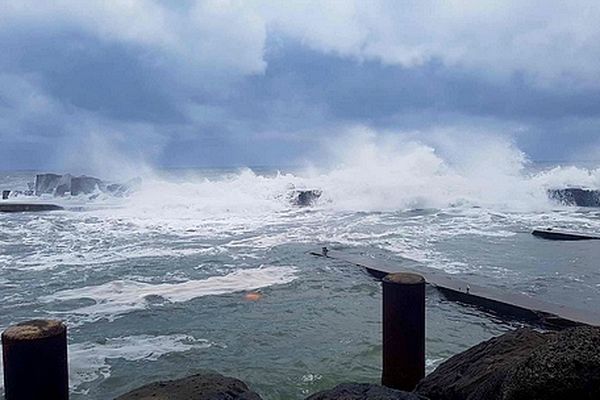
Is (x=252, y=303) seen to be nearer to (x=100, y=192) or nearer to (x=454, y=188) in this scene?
(x=454, y=188)

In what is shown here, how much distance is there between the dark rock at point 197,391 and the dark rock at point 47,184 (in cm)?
4262

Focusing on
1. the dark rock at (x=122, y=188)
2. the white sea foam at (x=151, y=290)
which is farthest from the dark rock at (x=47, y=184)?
the white sea foam at (x=151, y=290)

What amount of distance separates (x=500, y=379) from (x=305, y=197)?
25.5 metres

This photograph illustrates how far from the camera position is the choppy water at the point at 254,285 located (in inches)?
228

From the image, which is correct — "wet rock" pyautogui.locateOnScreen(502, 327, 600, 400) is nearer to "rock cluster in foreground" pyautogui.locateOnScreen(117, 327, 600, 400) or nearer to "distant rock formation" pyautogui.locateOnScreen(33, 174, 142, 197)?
"rock cluster in foreground" pyautogui.locateOnScreen(117, 327, 600, 400)

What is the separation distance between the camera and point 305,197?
28.4 m

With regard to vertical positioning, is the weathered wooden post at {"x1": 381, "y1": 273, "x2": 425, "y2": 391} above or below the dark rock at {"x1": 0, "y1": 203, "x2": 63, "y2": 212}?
below

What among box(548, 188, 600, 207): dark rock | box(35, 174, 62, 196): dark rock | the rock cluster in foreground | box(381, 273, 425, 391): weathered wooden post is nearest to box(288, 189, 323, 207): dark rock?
box(548, 188, 600, 207): dark rock

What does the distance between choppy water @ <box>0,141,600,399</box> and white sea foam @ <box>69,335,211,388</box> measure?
21mm

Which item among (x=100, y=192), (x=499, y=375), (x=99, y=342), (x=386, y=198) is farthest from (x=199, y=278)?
(x=100, y=192)

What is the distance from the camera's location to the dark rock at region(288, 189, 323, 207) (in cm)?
2828

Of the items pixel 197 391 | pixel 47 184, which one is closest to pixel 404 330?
pixel 197 391

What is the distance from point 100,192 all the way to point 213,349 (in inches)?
1368

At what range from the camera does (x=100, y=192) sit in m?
38.2
